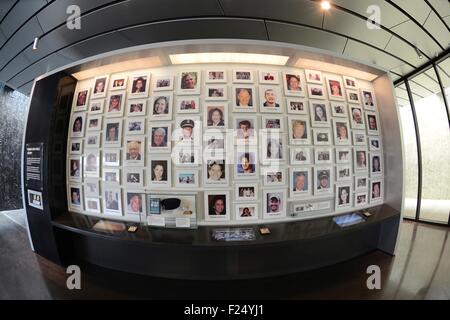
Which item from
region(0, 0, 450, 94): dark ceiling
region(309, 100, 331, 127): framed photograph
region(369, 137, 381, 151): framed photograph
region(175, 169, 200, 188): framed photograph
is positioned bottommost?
region(175, 169, 200, 188): framed photograph

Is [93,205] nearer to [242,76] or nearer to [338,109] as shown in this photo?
[242,76]

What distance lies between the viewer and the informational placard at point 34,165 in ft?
6.59

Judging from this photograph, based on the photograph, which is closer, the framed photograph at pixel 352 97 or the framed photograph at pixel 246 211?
the framed photograph at pixel 246 211

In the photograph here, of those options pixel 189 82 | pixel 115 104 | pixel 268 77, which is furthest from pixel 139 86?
pixel 268 77

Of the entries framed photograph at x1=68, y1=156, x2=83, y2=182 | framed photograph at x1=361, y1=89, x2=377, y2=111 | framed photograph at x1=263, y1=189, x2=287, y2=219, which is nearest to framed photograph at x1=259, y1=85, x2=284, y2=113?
framed photograph at x1=263, y1=189, x2=287, y2=219

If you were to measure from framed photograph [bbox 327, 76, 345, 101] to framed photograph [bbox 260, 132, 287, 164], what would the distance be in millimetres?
923

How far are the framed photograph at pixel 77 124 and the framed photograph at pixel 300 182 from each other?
8.25 feet

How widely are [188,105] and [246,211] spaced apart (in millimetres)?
1292

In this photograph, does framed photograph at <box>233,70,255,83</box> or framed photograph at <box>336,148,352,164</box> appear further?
framed photograph at <box>336,148,352,164</box>

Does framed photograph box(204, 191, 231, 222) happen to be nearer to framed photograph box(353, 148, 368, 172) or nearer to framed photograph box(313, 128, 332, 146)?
framed photograph box(313, 128, 332, 146)

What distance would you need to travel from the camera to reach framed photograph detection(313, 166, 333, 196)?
6.51 ft

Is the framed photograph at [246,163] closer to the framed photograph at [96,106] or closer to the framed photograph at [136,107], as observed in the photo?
the framed photograph at [136,107]

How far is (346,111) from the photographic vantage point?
2.19 meters

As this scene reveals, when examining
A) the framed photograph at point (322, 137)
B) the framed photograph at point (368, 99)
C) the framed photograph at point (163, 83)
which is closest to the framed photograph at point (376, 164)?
the framed photograph at point (368, 99)
